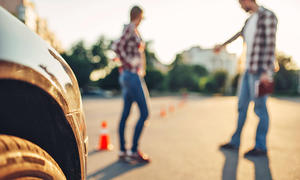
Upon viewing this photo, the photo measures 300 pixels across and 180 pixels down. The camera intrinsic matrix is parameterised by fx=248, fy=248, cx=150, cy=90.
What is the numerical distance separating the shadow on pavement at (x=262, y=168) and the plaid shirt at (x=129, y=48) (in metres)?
1.96

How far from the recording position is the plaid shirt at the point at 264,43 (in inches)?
131

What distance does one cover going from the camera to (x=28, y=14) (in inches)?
72.7

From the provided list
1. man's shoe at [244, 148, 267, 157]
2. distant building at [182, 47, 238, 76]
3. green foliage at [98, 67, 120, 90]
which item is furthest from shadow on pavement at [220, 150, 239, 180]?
distant building at [182, 47, 238, 76]

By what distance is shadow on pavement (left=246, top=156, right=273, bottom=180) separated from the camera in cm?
278

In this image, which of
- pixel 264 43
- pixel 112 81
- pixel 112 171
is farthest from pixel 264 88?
pixel 112 81

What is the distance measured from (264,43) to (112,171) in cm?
265

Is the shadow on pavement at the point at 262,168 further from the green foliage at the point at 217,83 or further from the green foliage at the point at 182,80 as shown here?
the green foliage at the point at 182,80

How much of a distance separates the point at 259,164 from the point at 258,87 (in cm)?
101

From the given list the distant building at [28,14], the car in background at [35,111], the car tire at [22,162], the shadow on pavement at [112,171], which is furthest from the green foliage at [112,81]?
the car tire at [22,162]

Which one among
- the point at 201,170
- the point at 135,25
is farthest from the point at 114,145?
the point at 135,25

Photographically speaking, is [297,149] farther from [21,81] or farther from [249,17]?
[21,81]

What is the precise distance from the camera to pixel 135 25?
11.1ft

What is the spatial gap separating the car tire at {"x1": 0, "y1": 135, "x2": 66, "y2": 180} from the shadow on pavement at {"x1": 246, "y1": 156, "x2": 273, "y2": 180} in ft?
7.71

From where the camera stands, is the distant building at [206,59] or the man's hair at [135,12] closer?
the man's hair at [135,12]
